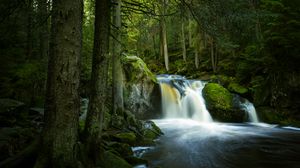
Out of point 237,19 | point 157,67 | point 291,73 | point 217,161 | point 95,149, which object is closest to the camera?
point 95,149

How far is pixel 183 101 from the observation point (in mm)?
15055

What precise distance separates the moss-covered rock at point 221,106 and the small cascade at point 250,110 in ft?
1.49

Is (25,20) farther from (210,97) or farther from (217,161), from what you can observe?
(210,97)

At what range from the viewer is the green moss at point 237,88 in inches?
559

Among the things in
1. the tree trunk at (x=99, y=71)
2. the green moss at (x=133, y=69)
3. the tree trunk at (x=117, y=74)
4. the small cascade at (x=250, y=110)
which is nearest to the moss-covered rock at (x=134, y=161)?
the tree trunk at (x=99, y=71)

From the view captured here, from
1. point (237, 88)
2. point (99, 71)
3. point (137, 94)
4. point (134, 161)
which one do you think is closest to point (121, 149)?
point (134, 161)

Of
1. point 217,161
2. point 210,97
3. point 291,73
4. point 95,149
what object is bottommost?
point 217,161

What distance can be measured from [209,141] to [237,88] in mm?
6487

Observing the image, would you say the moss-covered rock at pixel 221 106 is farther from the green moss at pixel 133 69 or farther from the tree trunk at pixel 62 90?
the tree trunk at pixel 62 90

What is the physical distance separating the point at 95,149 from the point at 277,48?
11.0m

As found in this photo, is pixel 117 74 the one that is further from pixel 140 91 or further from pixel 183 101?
pixel 183 101

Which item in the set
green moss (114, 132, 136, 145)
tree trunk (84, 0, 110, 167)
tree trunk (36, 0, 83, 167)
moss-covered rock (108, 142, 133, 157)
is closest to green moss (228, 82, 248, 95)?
green moss (114, 132, 136, 145)

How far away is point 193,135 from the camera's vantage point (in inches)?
404

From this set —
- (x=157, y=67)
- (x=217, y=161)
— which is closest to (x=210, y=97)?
(x=217, y=161)
